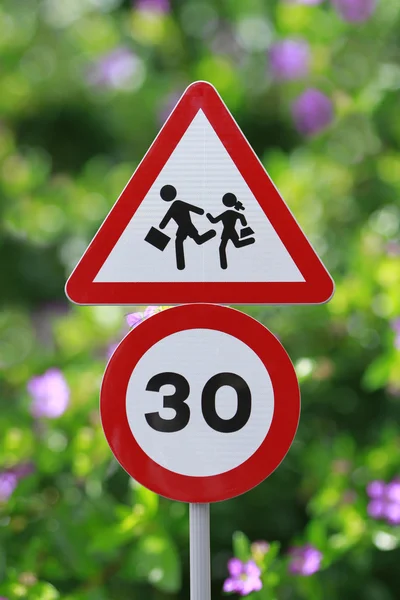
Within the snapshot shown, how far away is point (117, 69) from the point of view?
3.49m

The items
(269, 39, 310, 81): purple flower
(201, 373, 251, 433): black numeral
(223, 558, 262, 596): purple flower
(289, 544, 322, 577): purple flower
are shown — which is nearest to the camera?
(201, 373, 251, 433): black numeral

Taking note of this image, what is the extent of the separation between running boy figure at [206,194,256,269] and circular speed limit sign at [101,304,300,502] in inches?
3.2

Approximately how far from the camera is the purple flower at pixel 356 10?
114 inches

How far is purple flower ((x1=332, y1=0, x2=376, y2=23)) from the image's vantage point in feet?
9.51

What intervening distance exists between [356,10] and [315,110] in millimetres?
450

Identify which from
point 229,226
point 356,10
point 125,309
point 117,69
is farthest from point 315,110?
point 229,226

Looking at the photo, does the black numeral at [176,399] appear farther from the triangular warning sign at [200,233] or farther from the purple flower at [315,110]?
the purple flower at [315,110]

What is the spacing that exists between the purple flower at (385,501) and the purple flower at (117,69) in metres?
2.42

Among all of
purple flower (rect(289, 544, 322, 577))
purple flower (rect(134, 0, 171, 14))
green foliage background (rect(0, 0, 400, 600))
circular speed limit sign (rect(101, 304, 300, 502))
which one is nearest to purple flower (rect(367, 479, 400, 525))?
green foliage background (rect(0, 0, 400, 600))

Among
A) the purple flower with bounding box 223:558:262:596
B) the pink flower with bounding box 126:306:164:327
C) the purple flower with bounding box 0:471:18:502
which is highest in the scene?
the pink flower with bounding box 126:306:164:327

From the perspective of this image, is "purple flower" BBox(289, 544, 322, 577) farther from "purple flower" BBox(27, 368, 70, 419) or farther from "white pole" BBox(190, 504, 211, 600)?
"purple flower" BBox(27, 368, 70, 419)

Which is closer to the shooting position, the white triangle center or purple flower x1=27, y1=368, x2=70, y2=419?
the white triangle center

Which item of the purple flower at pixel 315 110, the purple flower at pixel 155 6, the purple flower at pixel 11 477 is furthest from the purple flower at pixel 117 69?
the purple flower at pixel 11 477

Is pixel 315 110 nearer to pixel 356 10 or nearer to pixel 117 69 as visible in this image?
pixel 356 10
